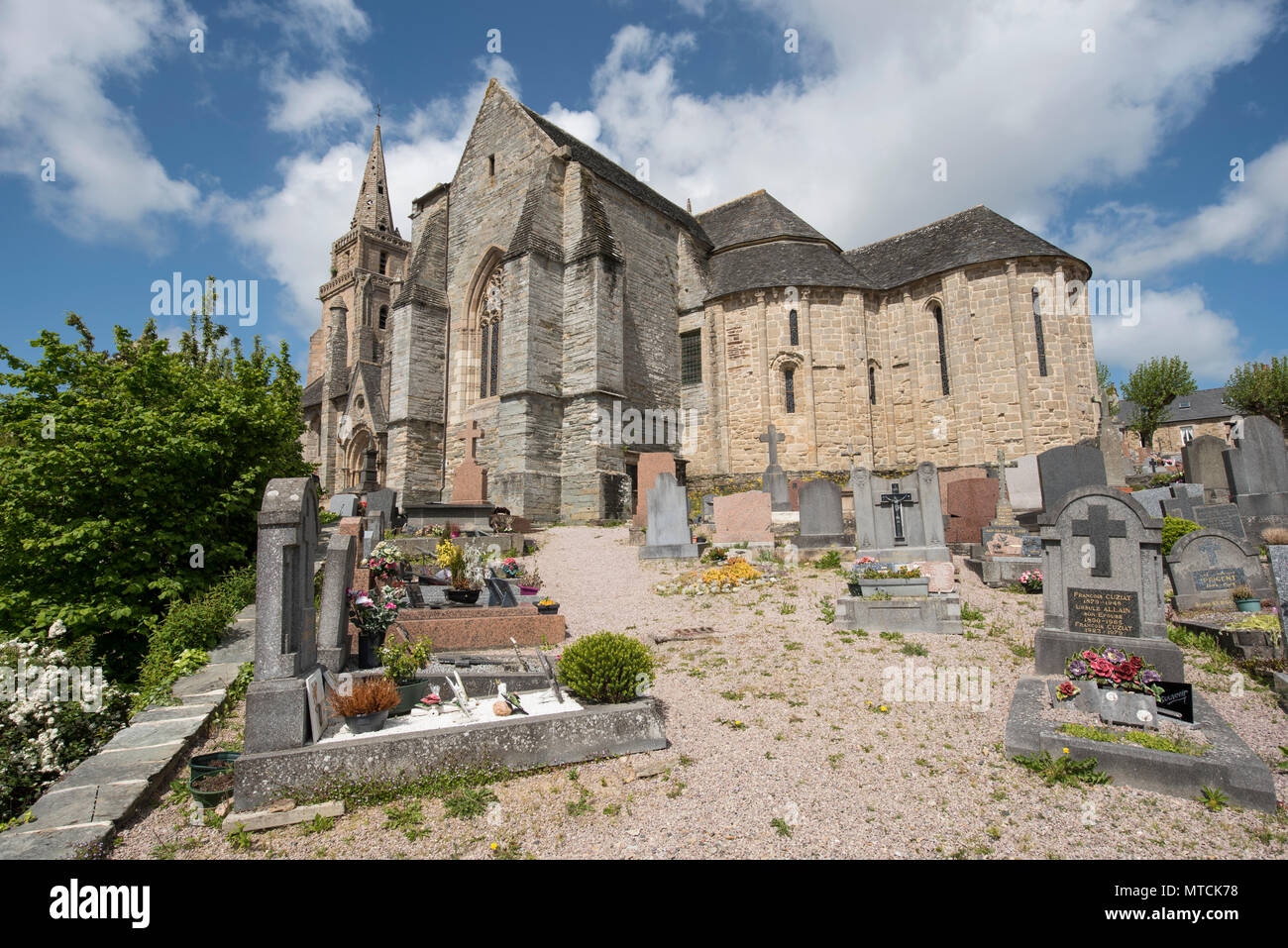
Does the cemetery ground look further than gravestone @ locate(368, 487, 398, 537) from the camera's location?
No

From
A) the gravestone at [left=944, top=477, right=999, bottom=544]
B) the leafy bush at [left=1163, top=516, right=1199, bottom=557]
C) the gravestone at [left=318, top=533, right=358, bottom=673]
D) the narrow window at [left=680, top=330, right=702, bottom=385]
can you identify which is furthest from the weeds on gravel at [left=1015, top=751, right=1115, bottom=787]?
the narrow window at [left=680, top=330, right=702, bottom=385]

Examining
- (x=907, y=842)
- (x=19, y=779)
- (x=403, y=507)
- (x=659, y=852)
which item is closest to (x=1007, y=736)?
(x=907, y=842)

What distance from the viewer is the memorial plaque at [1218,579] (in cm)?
798

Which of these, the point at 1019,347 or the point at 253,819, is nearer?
the point at 253,819

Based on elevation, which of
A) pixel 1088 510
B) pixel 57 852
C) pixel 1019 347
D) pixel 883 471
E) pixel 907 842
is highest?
pixel 1019 347

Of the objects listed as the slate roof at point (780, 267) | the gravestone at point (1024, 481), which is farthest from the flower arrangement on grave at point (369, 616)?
the slate roof at point (780, 267)

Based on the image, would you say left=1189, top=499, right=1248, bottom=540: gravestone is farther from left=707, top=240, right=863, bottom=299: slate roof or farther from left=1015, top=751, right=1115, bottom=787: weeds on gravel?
left=707, top=240, right=863, bottom=299: slate roof

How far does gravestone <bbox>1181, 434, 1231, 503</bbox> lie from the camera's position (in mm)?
12750

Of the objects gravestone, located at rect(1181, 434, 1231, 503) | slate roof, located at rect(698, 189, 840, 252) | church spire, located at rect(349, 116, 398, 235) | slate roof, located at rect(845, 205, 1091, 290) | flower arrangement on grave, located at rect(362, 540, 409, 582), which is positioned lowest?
flower arrangement on grave, located at rect(362, 540, 409, 582)

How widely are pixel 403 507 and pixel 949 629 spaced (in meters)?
13.2

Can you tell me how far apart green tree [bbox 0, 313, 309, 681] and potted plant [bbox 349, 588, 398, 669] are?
3717mm

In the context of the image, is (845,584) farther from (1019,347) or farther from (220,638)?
(1019,347)

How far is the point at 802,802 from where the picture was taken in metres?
3.93

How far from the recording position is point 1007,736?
4.54m
